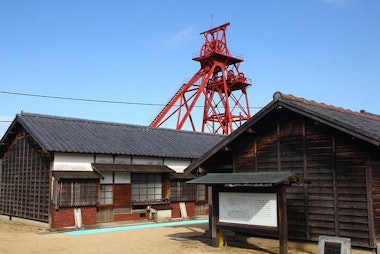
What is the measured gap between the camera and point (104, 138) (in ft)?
74.3

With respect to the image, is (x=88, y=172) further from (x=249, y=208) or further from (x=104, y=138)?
(x=249, y=208)

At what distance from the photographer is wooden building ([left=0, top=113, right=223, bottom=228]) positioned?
19.1 m

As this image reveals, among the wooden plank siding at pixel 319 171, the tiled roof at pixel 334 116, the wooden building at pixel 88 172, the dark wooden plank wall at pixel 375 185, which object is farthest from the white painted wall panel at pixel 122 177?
the dark wooden plank wall at pixel 375 185

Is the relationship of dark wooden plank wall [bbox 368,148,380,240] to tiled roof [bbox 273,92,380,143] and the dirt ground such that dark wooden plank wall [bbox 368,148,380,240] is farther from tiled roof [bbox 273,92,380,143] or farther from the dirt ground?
the dirt ground

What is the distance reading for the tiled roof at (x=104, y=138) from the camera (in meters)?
20.0

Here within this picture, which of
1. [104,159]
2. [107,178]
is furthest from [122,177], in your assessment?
[104,159]

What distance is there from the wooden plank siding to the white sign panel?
1498mm

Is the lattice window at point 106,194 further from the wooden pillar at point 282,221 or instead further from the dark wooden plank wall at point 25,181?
the wooden pillar at point 282,221

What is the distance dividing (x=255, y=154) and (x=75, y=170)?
34.1 ft

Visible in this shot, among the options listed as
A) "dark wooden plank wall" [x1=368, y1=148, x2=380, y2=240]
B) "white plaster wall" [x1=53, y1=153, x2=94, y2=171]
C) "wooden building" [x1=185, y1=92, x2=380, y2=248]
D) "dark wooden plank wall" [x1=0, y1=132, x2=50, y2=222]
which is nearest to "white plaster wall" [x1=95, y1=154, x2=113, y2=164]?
"white plaster wall" [x1=53, y1=153, x2=94, y2=171]

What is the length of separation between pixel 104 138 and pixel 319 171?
1422 cm

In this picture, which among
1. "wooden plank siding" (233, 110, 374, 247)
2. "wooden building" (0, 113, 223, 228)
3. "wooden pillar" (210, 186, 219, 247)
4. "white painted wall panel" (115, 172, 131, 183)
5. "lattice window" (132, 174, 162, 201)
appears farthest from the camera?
"lattice window" (132, 174, 162, 201)

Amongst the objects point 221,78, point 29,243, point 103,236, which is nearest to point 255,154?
point 103,236

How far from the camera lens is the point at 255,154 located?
13.2 metres
